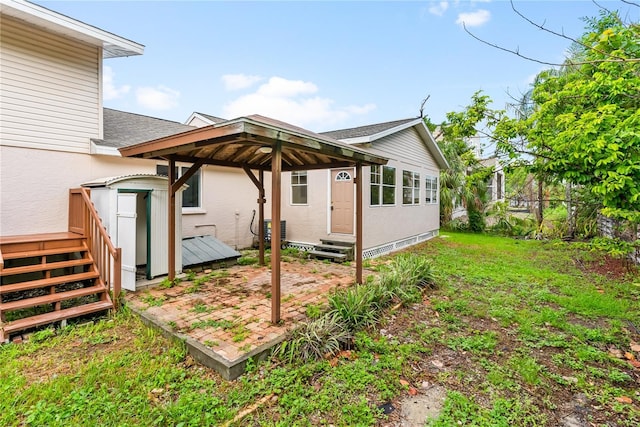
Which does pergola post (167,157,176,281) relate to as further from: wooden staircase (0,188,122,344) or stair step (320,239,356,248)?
stair step (320,239,356,248)

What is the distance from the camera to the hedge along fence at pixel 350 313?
3.20 meters

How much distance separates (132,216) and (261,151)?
90.9 inches

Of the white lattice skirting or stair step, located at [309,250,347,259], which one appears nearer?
stair step, located at [309,250,347,259]

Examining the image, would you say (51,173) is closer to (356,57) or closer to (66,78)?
(66,78)

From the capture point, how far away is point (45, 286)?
3.98 metres

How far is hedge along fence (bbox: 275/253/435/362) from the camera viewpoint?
126 inches

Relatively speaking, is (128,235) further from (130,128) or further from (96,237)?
(130,128)

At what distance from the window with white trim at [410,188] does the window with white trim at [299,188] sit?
3.53 metres

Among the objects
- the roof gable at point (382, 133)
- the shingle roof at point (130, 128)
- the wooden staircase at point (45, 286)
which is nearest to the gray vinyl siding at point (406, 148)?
the roof gable at point (382, 133)

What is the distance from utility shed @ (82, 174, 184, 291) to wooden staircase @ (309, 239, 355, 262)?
3.43 m

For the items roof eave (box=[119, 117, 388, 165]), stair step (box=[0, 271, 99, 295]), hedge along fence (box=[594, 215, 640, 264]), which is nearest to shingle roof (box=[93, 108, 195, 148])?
roof eave (box=[119, 117, 388, 165])

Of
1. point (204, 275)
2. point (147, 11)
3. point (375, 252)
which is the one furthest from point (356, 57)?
point (204, 275)

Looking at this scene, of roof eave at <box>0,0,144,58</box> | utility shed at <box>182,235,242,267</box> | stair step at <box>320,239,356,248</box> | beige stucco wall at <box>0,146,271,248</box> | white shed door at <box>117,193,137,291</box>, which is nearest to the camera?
white shed door at <box>117,193,137,291</box>

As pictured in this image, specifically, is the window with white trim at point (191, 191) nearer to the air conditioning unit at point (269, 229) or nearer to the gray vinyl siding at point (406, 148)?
the air conditioning unit at point (269, 229)
